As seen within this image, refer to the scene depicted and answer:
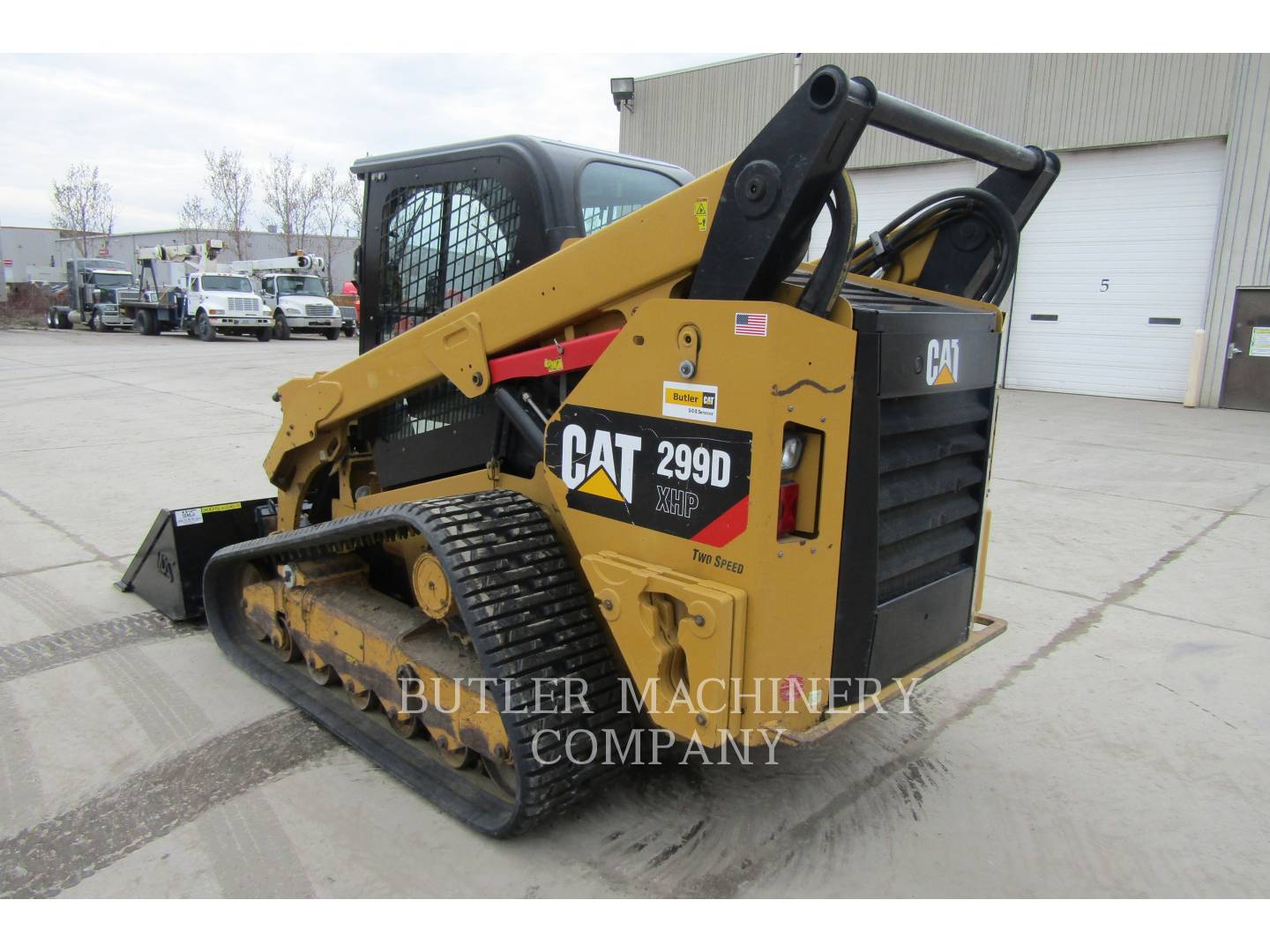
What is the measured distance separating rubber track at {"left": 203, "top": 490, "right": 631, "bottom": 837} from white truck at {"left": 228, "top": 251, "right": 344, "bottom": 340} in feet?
80.7

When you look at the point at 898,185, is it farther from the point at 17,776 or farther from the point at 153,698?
the point at 17,776

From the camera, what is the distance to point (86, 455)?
8391mm

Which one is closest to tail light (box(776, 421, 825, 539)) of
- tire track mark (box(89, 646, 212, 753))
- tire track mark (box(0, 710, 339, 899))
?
tire track mark (box(0, 710, 339, 899))

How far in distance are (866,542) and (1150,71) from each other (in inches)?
596

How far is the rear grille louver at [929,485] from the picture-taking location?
247 centimetres

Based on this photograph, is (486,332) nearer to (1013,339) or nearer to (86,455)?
(86,455)

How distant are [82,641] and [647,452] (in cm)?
329

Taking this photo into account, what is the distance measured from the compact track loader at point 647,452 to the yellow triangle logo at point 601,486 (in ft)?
0.03

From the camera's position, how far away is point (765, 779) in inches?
120

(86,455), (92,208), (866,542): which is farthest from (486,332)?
(92,208)

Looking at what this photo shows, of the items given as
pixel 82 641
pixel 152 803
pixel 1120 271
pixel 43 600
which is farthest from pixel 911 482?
pixel 1120 271

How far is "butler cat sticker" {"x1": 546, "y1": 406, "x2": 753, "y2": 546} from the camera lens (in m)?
2.28

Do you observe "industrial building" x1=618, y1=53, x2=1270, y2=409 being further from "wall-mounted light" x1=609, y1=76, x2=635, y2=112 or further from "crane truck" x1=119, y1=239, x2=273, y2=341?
"crane truck" x1=119, y1=239, x2=273, y2=341

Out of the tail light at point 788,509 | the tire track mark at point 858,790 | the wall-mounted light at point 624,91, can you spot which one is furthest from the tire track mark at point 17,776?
the wall-mounted light at point 624,91
